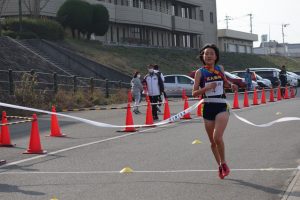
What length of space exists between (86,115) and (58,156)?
11.6 meters

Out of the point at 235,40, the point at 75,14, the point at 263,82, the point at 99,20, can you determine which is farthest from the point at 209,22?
the point at 263,82

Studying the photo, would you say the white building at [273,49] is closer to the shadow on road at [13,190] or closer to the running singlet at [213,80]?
the running singlet at [213,80]

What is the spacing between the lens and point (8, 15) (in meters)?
49.7

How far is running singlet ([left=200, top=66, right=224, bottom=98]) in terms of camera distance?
8.70 metres

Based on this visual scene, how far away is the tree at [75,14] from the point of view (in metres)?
47.1

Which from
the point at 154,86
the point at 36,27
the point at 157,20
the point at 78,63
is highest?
the point at 157,20

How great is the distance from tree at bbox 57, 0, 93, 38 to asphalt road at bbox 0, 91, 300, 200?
31.3 meters

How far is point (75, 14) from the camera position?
155 ft

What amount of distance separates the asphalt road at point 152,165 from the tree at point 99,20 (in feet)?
108

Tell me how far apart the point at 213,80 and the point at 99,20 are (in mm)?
41191

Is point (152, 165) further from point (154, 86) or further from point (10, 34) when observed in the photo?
point (10, 34)

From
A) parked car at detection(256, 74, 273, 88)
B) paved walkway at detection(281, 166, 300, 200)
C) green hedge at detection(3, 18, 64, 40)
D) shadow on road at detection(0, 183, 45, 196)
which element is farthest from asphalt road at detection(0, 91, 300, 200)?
green hedge at detection(3, 18, 64, 40)

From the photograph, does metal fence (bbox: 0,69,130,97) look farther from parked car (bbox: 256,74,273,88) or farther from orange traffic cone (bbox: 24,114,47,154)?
orange traffic cone (bbox: 24,114,47,154)

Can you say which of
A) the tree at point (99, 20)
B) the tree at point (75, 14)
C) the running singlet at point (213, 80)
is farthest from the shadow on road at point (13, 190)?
the tree at point (99, 20)
